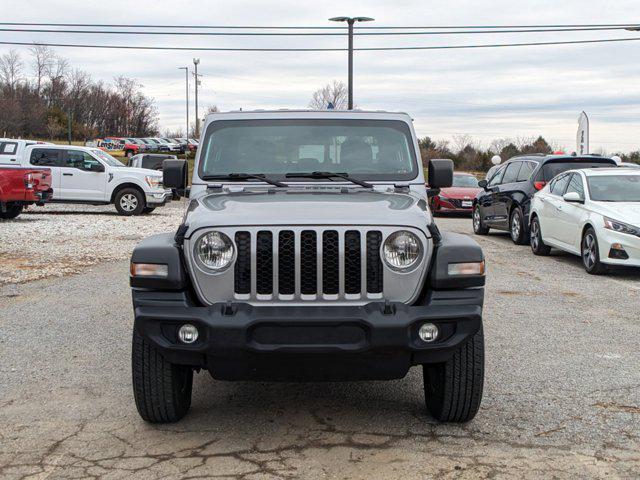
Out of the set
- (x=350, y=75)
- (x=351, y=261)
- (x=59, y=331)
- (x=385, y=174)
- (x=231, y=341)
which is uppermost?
(x=350, y=75)

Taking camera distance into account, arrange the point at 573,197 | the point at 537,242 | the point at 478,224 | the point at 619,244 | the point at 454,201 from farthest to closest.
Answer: the point at 454,201, the point at 478,224, the point at 537,242, the point at 573,197, the point at 619,244

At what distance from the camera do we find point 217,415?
5.03m

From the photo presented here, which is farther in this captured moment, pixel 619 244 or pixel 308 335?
pixel 619 244

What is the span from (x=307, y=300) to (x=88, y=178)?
19652 mm

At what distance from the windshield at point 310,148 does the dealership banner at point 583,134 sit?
61.6ft

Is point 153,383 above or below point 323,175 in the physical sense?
below

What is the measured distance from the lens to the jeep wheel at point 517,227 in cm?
1562

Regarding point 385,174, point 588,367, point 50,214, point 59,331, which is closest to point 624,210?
point 588,367

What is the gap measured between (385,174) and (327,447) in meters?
2.14

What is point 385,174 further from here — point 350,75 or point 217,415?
point 350,75

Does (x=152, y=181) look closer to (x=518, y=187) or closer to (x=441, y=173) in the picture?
(x=518, y=187)

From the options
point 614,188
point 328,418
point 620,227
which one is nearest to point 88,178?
point 614,188

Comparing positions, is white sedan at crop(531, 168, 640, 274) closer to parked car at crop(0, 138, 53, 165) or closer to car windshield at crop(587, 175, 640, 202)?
car windshield at crop(587, 175, 640, 202)

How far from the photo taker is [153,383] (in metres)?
4.60
